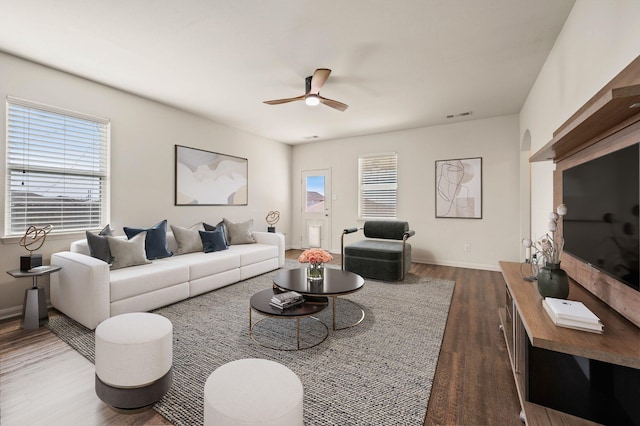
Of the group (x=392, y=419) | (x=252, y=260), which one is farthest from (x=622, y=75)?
(x=252, y=260)

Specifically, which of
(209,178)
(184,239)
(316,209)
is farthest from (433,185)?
(184,239)

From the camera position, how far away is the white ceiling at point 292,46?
2.18 meters

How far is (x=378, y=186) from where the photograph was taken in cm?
586

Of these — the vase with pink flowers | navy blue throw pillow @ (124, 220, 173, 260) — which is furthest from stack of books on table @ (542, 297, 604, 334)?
navy blue throw pillow @ (124, 220, 173, 260)

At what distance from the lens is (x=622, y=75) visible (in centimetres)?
149

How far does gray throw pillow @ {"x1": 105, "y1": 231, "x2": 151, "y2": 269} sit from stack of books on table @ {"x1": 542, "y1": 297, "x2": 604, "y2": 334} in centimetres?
366

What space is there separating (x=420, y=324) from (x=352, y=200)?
376 cm

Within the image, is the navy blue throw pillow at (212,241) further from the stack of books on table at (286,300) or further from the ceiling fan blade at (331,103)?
the ceiling fan blade at (331,103)

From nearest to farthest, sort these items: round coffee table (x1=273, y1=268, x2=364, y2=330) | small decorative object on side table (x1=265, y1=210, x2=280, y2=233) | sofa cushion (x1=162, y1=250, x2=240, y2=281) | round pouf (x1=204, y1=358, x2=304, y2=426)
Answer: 1. round pouf (x1=204, y1=358, x2=304, y2=426)
2. round coffee table (x1=273, y1=268, x2=364, y2=330)
3. sofa cushion (x1=162, y1=250, x2=240, y2=281)
4. small decorative object on side table (x1=265, y1=210, x2=280, y2=233)

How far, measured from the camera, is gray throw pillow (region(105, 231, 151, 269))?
3.00 metres

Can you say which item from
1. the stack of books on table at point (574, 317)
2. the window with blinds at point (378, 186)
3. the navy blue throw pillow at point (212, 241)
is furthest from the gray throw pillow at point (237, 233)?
the stack of books on table at point (574, 317)

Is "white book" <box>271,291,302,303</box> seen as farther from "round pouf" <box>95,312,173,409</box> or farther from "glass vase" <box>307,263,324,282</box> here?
A: "round pouf" <box>95,312,173,409</box>

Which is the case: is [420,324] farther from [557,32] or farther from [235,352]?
[557,32]

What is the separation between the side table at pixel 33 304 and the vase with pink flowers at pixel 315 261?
2417 millimetres
